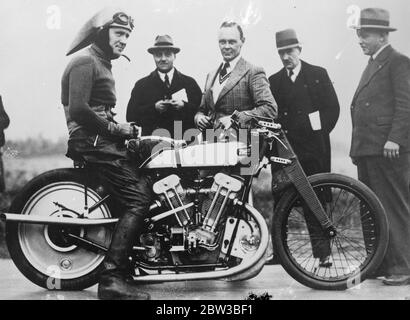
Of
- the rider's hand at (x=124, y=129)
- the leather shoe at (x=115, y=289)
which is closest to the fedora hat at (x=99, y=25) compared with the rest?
the rider's hand at (x=124, y=129)

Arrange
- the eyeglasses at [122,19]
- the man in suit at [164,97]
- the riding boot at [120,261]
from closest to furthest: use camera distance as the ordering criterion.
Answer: the riding boot at [120,261] < the eyeglasses at [122,19] < the man in suit at [164,97]

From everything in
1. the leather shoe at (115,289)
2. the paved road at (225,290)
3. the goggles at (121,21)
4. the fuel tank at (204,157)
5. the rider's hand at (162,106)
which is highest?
the goggles at (121,21)

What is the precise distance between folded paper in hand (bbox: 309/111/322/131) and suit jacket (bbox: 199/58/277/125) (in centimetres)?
39

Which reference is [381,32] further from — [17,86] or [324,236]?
[17,86]

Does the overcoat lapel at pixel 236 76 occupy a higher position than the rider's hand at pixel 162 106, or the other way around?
the overcoat lapel at pixel 236 76

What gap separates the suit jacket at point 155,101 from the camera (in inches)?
175

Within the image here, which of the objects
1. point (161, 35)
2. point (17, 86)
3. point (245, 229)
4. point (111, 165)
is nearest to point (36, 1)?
point (17, 86)

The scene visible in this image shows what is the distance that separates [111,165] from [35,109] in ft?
3.20

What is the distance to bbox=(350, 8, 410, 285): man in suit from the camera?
4.40 meters

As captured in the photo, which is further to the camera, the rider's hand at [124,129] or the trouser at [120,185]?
the rider's hand at [124,129]

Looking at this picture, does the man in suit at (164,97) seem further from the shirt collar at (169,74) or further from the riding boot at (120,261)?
the riding boot at (120,261)

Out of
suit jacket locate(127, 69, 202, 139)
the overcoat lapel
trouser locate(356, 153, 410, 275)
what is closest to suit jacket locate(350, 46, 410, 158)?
trouser locate(356, 153, 410, 275)

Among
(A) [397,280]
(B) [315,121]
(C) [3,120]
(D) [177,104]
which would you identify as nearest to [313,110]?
(B) [315,121]

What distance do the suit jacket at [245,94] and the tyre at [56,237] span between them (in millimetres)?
1287
